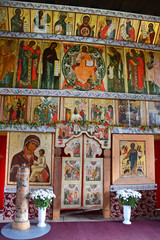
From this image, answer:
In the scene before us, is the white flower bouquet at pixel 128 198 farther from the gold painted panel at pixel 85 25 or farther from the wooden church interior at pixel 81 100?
the gold painted panel at pixel 85 25

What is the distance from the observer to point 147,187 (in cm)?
697

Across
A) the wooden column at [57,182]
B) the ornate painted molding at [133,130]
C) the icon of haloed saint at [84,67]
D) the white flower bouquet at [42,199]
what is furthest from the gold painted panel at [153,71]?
the white flower bouquet at [42,199]

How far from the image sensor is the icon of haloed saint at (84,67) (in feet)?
24.0

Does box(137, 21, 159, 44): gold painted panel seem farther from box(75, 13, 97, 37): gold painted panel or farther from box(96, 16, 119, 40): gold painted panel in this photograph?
box(75, 13, 97, 37): gold painted panel

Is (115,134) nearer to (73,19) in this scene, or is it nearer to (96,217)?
(96,217)

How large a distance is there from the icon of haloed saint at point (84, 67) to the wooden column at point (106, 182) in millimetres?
2432

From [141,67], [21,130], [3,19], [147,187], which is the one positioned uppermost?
[3,19]

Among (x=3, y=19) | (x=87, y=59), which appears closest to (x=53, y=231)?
(x=87, y=59)

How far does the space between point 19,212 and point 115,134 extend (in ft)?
12.5

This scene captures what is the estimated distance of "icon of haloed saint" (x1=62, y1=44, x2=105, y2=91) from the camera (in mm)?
7324

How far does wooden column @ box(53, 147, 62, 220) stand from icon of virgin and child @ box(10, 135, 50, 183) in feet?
0.88

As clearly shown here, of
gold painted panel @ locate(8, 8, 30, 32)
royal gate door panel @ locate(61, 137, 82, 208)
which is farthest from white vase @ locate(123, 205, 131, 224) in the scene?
gold painted panel @ locate(8, 8, 30, 32)

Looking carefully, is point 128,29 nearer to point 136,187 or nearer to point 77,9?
point 77,9

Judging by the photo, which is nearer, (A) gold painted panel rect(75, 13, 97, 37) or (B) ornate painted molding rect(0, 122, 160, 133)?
(B) ornate painted molding rect(0, 122, 160, 133)
